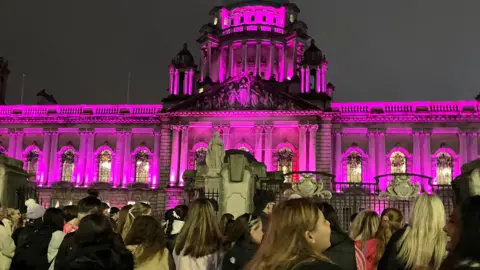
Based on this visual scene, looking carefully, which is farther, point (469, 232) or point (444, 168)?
point (444, 168)

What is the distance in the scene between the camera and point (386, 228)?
8.21 meters

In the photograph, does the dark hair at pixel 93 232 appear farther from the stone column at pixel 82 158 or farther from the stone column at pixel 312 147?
A: the stone column at pixel 82 158

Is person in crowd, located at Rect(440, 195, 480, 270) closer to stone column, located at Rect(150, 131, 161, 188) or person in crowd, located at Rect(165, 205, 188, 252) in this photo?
person in crowd, located at Rect(165, 205, 188, 252)

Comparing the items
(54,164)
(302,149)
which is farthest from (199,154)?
(54,164)

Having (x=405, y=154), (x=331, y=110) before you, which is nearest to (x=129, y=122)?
(x=331, y=110)

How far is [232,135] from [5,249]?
4191 cm

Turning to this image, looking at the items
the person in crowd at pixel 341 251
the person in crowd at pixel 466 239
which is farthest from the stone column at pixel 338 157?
the person in crowd at pixel 466 239

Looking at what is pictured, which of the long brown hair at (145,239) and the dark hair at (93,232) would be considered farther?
the long brown hair at (145,239)

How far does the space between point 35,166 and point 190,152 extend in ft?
A: 48.2

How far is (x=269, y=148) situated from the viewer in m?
49.5

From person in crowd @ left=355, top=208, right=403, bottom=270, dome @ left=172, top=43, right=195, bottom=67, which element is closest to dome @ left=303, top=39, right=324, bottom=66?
dome @ left=172, top=43, right=195, bottom=67

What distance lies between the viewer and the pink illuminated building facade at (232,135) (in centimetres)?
4866

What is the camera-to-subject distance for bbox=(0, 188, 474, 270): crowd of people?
4.05 m

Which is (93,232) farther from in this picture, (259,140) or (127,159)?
(127,159)
